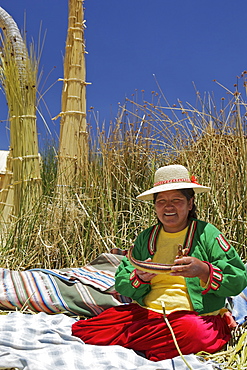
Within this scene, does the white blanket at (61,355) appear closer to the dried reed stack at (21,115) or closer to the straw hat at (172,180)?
the straw hat at (172,180)

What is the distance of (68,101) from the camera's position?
599 centimetres

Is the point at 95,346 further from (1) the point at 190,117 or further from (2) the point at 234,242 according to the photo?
(1) the point at 190,117

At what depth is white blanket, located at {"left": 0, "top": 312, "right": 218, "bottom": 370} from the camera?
1.86 m

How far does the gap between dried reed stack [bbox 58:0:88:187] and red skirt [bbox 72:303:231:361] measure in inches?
146

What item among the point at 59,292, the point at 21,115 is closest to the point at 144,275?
the point at 59,292

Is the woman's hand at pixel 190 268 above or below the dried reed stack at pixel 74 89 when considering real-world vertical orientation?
below

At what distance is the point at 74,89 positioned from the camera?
601 cm

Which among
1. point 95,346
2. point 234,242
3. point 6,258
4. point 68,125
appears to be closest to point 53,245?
point 6,258

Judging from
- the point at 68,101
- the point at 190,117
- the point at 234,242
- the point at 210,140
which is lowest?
the point at 234,242

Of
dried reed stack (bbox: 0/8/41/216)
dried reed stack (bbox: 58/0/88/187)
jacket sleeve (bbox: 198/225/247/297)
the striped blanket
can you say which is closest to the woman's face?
jacket sleeve (bbox: 198/225/247/297)

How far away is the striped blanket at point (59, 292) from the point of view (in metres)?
2.83

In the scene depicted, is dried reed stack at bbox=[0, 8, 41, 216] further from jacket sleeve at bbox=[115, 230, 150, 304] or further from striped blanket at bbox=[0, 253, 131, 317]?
jacket sleeve at bbox=[115, 230, 150, 304]

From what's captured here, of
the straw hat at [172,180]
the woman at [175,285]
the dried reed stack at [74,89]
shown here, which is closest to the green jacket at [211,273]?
the woman at [175,285]

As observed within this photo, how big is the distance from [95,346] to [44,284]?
1.04 m
